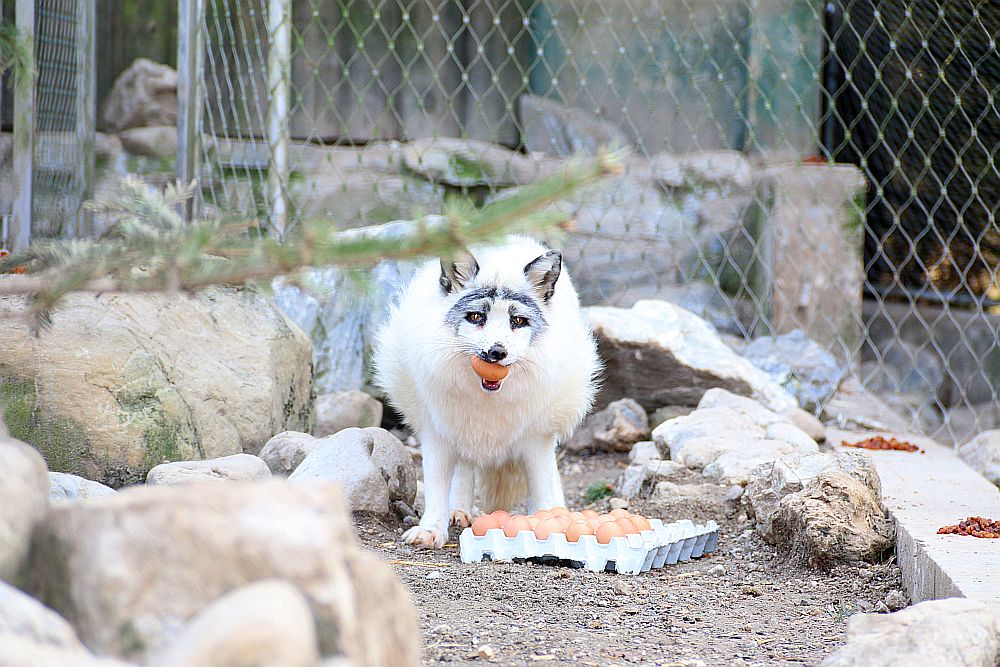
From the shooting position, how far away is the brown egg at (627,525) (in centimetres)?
343

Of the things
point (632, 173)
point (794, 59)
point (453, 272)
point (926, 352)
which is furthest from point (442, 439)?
point (926, 352)

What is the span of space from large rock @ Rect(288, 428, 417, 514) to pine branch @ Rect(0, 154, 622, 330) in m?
1.98

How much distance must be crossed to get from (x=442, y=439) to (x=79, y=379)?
54.4 inches

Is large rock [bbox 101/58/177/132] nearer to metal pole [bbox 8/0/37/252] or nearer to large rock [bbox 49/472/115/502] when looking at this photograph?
metal pole [bbox 8/0/37/252]

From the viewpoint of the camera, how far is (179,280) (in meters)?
1.57

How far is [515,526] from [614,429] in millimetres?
2153

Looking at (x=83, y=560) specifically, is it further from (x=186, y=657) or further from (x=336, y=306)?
(x=336, y=306)

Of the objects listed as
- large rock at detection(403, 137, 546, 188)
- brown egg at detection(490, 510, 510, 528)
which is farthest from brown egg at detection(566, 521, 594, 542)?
large rock at detection(403, 137, 546, 188)

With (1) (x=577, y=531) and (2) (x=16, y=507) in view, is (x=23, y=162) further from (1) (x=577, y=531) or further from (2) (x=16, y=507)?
(2) (x=16, y=507)

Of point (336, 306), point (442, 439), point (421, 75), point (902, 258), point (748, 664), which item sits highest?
point (421, 75)

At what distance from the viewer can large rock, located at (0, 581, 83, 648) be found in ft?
4.35

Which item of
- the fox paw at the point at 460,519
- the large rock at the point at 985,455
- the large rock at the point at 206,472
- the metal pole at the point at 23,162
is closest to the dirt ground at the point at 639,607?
the fox paw at the point at 460,519

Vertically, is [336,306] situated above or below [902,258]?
below

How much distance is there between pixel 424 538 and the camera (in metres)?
3.72
